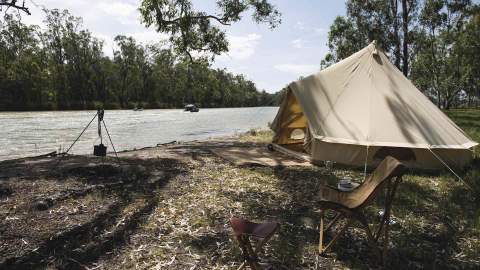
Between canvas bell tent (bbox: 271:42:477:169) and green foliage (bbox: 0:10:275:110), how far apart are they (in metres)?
27.2

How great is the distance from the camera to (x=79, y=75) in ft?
220

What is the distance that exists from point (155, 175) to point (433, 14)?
1151 inches

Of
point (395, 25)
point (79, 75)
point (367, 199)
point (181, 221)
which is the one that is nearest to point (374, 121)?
point (367, 199)

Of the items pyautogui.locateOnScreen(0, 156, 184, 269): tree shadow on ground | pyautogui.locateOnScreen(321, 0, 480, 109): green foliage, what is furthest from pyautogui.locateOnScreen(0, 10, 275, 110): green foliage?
pyautogui.locateOnScreen(0, 156, 184, 269): tree shadow on ground

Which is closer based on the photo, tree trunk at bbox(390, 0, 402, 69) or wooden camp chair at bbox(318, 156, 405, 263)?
wooden camp chair at bbox(318, 156, 405, 263)

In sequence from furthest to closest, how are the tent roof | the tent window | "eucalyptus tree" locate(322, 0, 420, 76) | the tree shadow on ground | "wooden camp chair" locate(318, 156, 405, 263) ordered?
"eucalyptus tree" locate(322, 0, 420, 76)
the tent window
the tent roof
the tree shadow on ground
"wooden camp chair" locate(318, 156, 405, 263)

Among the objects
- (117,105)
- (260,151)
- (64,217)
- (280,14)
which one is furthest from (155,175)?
(117,105)

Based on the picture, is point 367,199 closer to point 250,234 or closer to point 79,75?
point 250,234

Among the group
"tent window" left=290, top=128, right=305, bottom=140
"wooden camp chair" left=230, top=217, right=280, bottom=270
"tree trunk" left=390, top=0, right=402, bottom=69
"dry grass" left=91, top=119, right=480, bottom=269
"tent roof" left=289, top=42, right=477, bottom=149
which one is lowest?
"dry grass" left=91, top=119, right=480, bottom=269

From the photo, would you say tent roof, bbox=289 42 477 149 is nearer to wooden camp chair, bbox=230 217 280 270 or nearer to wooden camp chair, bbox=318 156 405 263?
wooden camp chair, bbox=318 156 405 263

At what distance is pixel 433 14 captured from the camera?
28.6m

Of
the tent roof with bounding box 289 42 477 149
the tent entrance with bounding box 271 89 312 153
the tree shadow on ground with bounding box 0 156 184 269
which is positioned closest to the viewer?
the tree shadow on ground with bounding box 0 156 184 269

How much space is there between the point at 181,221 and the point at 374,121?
584 cm

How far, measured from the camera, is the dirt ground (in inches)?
180
